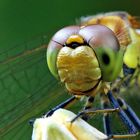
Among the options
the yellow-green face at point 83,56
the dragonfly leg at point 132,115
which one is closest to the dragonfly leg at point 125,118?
the dragonfly leg at point 132,115

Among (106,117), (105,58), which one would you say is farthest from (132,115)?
(105,58)

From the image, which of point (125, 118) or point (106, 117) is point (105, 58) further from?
point (106, 117)

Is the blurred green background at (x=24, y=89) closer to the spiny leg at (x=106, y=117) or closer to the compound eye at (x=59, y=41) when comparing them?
the spiny leg at (x=106, y=117)

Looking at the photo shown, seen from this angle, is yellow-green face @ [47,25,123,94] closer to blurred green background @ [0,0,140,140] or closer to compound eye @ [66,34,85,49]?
compound eye @ [66,34,85,49]

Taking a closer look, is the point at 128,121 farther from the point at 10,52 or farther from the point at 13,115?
the point at 10,52

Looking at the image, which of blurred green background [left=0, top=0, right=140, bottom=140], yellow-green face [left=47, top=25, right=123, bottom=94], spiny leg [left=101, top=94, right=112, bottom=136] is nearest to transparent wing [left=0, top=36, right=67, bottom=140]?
blurred green background [left=0, top=0, right=140, bottom=140]
